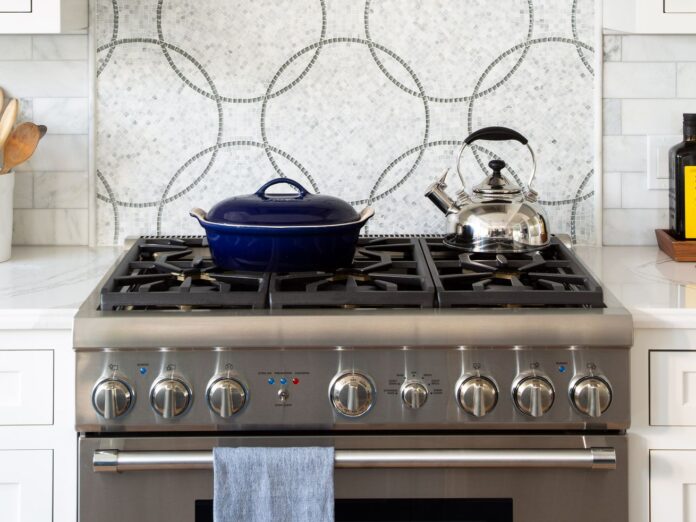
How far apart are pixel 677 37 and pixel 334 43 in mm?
825

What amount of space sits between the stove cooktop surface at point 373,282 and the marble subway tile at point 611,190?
31 cm

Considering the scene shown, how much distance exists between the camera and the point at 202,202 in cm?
251

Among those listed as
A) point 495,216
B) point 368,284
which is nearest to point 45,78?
point 368,284

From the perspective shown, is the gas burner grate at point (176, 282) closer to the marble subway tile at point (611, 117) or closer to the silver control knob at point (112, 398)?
the silver control knob at point (112, 398)

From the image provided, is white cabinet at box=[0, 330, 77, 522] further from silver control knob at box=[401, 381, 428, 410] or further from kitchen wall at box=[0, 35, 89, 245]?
kitchen wall at box=[0, 35, 89, 245]

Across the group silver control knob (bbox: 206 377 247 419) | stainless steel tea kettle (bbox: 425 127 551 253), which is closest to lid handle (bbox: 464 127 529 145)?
stainless steel tea kettle (bbox: 425 127 551 253)

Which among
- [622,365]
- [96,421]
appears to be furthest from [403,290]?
[96,421]

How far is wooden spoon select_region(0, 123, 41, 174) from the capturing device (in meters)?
2.29

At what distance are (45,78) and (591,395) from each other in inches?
59.4

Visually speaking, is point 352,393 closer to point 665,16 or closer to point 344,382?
point 344,382

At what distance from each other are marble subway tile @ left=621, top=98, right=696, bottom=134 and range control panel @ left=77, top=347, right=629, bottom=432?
0.90 m

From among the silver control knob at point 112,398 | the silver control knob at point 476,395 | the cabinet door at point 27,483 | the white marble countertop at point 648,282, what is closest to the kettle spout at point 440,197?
the white marble countertop at point 648,282

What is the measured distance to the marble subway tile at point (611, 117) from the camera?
249 cm

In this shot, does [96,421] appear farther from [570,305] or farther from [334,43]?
[334,43]
